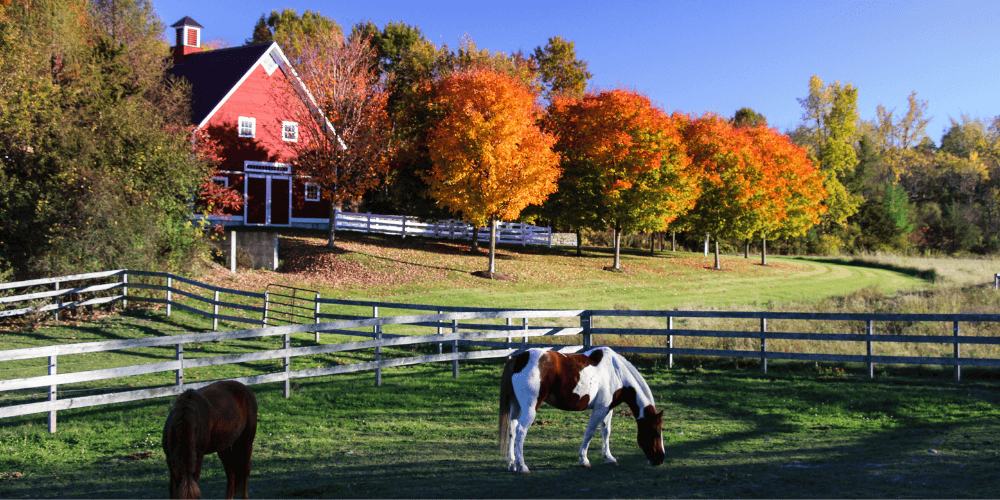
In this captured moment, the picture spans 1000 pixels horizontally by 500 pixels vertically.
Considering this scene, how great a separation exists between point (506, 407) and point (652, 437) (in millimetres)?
1588

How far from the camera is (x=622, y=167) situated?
39938 mm

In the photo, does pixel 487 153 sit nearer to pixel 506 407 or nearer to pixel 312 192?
pixel 312 192

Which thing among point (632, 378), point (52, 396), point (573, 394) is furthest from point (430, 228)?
point (573, 394)

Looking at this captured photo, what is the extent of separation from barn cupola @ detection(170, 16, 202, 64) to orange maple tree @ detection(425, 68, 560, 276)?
20003mm

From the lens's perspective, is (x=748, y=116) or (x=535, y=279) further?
(x=748, y=116)

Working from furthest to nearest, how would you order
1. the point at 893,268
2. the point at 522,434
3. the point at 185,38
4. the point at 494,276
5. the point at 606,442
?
1. the point at 893,268
2. the point at 185,38
3. the point at 494,276
4. the point at 606,442
5. the point at 522,434

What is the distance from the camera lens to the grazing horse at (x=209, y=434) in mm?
4891

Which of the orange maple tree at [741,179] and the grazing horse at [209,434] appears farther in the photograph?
the orange maple tree at [741,179]

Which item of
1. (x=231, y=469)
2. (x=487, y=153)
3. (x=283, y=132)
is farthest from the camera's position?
(x=283, y=132)

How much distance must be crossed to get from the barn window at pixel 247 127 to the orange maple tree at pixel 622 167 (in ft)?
58.2

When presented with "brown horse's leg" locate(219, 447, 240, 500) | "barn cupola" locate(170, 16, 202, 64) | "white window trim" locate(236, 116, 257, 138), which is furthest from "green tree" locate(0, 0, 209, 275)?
"brown horse's leg" locate(219, 447, 240, 500)

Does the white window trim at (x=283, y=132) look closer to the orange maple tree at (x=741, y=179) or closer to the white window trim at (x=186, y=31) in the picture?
the white window trim at (x=186, y=31)

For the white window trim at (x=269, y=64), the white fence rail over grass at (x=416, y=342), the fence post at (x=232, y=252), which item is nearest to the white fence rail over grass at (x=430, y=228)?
the white window trim at (x=269, y=64)

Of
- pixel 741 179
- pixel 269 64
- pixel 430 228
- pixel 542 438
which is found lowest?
pixel 542 438
